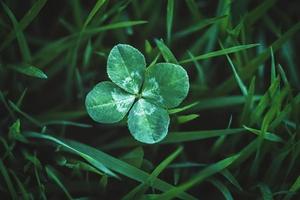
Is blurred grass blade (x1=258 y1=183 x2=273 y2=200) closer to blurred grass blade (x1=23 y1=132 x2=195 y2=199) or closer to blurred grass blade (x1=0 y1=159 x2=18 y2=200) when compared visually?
blurred grass blade (x1=23 y1=132 x2=195 y2=199)

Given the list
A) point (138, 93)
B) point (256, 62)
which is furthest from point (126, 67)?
point (256, 62)

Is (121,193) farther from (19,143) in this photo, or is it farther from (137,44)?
(137,44)

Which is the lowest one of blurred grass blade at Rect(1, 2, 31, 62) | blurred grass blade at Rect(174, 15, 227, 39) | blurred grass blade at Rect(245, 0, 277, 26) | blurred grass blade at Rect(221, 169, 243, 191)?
blurred grass blade at Rect(221, 169, 243, 191)

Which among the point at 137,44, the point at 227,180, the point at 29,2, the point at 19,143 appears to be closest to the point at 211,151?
the point at 227,180

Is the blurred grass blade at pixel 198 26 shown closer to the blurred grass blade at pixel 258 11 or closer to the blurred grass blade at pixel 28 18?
the blurred grass blade at pixel 258 11

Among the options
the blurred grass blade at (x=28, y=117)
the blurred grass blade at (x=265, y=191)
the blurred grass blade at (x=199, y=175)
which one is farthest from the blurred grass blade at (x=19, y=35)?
the blurred grass blade at (x=265, y=191)

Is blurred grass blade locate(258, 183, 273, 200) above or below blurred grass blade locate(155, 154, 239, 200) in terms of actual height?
below

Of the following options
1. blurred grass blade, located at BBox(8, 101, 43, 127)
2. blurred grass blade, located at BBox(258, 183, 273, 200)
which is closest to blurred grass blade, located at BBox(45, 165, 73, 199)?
blurred grass blade, located at BBox(8, 101, 43, 127)

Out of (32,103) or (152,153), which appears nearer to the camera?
(152,153)
